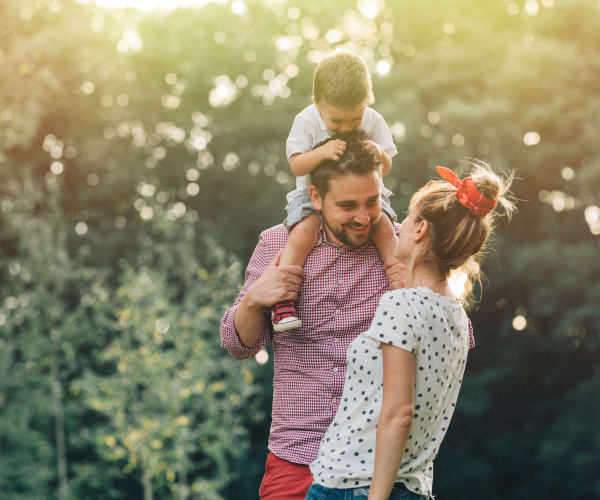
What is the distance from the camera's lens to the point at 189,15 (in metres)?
18.3

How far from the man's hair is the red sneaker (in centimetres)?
36

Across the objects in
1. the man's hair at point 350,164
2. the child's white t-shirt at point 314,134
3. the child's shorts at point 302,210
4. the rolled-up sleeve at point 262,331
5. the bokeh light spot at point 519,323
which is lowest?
the bokeh light spot at point 519,323

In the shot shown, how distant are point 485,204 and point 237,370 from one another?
12.4m

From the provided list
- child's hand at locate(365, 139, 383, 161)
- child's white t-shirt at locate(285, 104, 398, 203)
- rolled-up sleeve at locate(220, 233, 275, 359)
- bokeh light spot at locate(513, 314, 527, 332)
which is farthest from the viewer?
bokeh light spot at locate(513, 314, 527, 332)

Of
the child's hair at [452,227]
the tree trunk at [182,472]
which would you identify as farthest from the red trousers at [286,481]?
the tree trunk at [182,472]

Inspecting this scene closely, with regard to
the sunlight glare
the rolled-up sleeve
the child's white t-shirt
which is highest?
the sunlight glare

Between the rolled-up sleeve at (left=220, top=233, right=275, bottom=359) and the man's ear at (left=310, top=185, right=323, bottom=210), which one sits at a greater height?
the man's ear at (left=310, top=185, right=323, bottom=210)

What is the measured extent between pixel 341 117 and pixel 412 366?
1100 mm

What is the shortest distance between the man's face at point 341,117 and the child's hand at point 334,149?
14 cm

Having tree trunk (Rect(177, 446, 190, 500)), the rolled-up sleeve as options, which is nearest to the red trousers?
the rolled-up sleeve

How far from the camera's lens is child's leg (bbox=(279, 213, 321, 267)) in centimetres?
296

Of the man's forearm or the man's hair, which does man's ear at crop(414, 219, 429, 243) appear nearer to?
the man's hair

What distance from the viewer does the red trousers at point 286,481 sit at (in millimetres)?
2754

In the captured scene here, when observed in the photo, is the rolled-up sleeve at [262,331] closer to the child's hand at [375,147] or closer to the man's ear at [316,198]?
the man's ear at [316,198]
